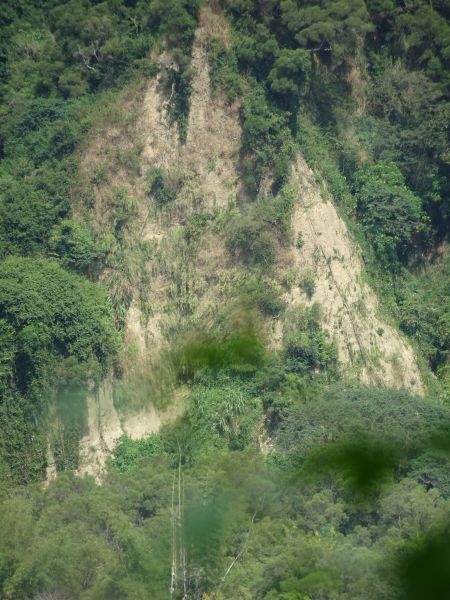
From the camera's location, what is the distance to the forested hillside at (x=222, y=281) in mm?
32625

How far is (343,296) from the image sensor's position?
122 ft

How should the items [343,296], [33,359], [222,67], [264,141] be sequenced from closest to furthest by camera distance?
[33,359], [343,296], [264,141], [222,67]

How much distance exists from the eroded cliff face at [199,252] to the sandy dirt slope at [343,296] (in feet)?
0.07

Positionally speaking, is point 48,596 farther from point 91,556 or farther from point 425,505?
point 425,505

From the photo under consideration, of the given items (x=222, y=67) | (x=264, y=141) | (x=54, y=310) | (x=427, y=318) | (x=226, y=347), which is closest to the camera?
(x=54, y=310)

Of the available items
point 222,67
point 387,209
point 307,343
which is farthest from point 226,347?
point 222,67

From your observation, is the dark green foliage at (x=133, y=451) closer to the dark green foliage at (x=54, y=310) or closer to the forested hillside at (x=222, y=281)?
the forested hillside at (x=222, y=281)

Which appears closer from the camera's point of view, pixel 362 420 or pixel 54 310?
pixel 362 420

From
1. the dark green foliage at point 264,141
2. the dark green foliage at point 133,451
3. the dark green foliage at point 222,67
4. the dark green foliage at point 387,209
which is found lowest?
the dark green foliage at point 133,451

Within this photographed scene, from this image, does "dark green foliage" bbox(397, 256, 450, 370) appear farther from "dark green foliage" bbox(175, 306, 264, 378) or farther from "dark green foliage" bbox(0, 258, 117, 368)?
"dark green foliage" bbox(0, 258, 117, 368)

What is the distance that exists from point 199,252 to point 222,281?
919 millimetres

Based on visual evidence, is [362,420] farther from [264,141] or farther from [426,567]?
[264,141]

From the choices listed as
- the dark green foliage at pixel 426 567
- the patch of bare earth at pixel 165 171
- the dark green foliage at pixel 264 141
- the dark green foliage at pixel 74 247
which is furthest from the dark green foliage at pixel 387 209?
the dark green foliage at pixel 426 567

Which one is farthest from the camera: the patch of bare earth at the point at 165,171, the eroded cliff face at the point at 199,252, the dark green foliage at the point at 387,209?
the dark green foliage at the point at 387,209
